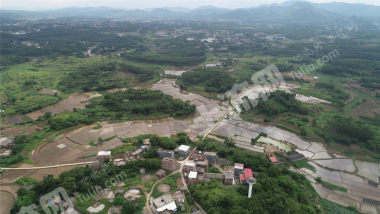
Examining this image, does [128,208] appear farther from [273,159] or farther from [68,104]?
[68,104]

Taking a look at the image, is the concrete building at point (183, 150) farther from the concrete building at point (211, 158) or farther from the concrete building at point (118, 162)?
the concrete building at point (118, 162)

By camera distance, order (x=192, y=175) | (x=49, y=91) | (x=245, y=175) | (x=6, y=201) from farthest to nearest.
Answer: (x=49, y=91)
(x=245, y=175)
(x=192, y=175)
(x=6, y=201)

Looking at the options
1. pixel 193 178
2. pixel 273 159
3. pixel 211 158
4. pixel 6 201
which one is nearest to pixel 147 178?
pixel 193 178

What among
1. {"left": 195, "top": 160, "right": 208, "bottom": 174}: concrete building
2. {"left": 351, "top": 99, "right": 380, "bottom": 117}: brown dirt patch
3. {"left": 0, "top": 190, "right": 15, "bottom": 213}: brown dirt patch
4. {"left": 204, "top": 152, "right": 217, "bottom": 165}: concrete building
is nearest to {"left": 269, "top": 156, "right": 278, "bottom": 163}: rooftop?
{"left": 204, "top": 152, "right": 217, "bottom": 165}: concrete building

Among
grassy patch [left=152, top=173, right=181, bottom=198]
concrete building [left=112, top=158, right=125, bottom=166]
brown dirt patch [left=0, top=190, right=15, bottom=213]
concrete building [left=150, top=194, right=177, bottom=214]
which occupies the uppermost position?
concrete building [left=112, top=158, right=125, bottom=166]

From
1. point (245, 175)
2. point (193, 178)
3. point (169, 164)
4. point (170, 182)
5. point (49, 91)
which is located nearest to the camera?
point (193, 178)

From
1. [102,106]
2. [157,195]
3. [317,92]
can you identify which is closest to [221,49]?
[317,92]

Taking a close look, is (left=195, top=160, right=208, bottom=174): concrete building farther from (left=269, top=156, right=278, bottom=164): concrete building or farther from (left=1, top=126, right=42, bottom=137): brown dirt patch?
(left=1, top=126, right=42, bottom=137): brown dirt patch
